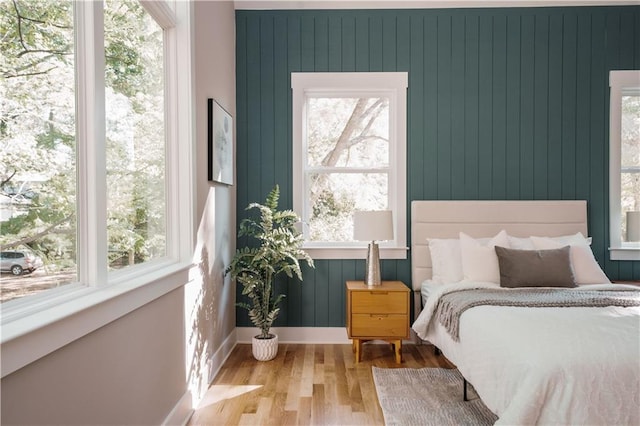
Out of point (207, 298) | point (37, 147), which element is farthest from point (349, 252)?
point (37, 147)

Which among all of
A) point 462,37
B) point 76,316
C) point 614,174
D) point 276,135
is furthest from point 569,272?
point 76,316

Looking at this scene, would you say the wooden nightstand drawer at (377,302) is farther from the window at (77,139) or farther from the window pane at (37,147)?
the window pane at (37,147)

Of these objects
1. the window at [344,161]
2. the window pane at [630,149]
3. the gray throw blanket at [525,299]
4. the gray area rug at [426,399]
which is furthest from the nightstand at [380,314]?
the window pane at [630,149]

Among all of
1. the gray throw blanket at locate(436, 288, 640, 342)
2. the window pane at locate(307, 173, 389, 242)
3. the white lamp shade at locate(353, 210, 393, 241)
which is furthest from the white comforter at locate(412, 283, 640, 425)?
the window pane at locate(307, 173, 389, 242)

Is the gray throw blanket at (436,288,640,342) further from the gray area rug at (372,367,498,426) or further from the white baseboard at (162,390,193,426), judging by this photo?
the white baseboard at (162,390,193,426)

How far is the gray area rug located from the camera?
226 centimetres

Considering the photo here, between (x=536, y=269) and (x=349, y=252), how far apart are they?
4.98 feet

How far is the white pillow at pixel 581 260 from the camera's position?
3018 millimetres

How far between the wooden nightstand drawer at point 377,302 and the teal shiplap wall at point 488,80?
841 millimetres

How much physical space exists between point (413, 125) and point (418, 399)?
2.31m

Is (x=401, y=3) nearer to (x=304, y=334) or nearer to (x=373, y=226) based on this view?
(x=373, y=226)

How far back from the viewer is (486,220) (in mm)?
3572

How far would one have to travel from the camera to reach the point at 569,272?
9.46 ft

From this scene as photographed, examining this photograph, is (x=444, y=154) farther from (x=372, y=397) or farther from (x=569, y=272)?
(x=372, y=397)
